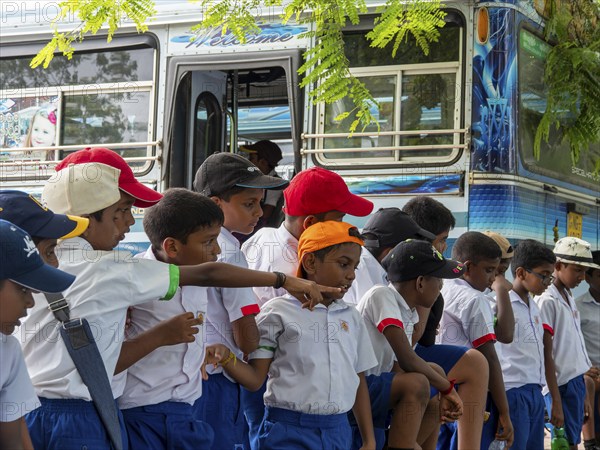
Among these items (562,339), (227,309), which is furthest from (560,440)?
(227,309)

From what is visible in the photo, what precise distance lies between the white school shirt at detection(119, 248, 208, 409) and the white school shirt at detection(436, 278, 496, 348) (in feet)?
6.98

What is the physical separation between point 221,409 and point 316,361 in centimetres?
43

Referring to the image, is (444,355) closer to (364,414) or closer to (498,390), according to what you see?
(498,390)

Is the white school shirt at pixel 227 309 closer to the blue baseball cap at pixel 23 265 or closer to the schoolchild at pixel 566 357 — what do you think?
the blue baseball cap at pixel 23 265

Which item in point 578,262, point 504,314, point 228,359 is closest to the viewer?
point 228,359

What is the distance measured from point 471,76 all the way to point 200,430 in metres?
4.04

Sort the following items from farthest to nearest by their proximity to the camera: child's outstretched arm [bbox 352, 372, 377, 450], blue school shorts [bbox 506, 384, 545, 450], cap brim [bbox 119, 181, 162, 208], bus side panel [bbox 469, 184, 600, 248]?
1. bus side panel [bbox 469, 184, 600, 248]
2. blue school shorts [bbox 506, 384, 545, 450]
3. child's outstretched arm [bbox 352, 372, 377, 450]
4. cap brim [bbox 119, 181, 162, 208]

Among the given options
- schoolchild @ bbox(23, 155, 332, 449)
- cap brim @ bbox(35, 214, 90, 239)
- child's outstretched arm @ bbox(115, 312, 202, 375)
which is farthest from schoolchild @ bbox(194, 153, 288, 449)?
cap brim @ bbox(35, 214, 90, 239)

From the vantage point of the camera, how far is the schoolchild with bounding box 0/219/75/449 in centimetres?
279

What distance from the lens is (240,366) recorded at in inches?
153

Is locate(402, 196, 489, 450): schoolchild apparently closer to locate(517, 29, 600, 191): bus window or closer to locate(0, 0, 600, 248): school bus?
locate(0, 0, 600, 248): school bus

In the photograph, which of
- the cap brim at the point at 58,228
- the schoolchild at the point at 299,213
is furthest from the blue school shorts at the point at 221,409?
the cap brim at the point at 58,228

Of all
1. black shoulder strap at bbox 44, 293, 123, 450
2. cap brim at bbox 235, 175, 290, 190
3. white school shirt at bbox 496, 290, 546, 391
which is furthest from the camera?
white school shirt at bbox 496, 290, 546, 391

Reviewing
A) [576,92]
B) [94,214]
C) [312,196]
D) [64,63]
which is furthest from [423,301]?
[64,63]
